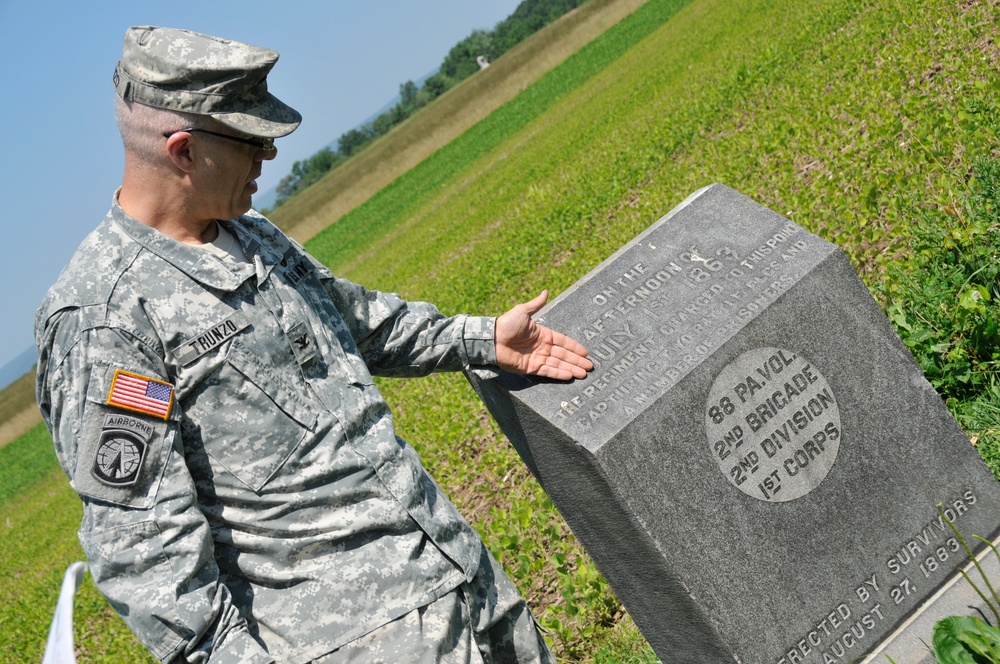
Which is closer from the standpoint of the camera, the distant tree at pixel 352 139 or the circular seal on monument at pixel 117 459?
the circular seal on monument at pixel 117 459

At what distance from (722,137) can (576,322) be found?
8.84 m

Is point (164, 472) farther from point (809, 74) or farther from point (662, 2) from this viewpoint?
point (662, 2)

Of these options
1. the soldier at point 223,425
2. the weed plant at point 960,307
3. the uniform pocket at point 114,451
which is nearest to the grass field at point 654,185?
the weed plant at point 960,307

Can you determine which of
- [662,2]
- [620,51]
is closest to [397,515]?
[620,51]

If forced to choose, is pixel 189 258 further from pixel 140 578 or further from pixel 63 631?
pixel 63 631

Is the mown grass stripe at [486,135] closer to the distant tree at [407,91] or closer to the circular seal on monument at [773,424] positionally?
the circular seal on monument at [773,424]

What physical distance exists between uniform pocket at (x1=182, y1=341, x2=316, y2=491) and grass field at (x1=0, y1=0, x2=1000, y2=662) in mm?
2202

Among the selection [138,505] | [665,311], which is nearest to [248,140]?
[138,505]

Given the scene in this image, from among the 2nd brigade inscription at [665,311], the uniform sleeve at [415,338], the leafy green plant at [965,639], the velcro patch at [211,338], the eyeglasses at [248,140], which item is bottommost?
the leafy green plant at [965,639]

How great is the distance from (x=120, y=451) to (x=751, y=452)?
1935 mm

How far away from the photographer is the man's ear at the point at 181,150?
234cm

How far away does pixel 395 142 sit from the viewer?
42844 mm

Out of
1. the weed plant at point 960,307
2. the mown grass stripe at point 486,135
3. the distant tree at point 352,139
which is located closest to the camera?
the weed plant at point 960,307

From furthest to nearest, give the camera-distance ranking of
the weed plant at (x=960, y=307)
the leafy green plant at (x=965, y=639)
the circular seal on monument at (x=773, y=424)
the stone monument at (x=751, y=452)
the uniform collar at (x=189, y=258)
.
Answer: the weed plant at (x=960, y=307) < the circular seal on monument at (x=773, y=424) < the stone monument at (x=751, y=452) < the leafy green plant at (x=965, y=639) < the uniform collar at (x=189, y=258)
